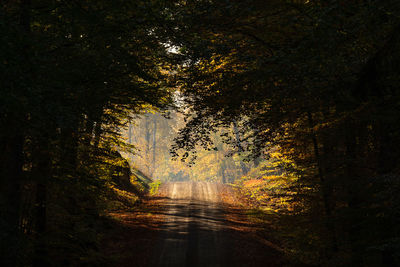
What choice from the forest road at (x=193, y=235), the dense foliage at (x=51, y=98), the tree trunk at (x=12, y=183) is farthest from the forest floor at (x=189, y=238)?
the tree trunk at (x=12, y=183)

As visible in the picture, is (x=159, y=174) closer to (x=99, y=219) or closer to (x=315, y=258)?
(x=99, y=219)

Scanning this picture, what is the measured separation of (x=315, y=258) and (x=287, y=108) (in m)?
4.67

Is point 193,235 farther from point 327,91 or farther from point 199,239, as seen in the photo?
point 327,91

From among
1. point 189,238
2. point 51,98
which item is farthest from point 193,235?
point 51,98

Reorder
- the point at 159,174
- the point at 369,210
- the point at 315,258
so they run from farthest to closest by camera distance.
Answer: the point at 159,174
the point at 315,258
the point at 369,210

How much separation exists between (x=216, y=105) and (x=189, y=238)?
619 centimetres

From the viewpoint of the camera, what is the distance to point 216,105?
11.4 metres

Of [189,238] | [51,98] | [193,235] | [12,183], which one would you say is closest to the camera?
[51,98]

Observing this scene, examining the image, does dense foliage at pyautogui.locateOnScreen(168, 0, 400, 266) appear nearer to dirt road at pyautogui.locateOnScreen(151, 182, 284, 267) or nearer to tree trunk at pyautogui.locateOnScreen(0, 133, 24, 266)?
dirt road at pyautogui.locateOnScreen(151, 182, 284, 267)

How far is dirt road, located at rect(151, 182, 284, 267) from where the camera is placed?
38.4ft

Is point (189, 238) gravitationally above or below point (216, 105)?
below

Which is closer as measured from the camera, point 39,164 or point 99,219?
point 39,164

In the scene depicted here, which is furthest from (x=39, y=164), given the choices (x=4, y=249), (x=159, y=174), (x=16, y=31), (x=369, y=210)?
(x=159, y=174)

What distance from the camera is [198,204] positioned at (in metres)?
22.2
